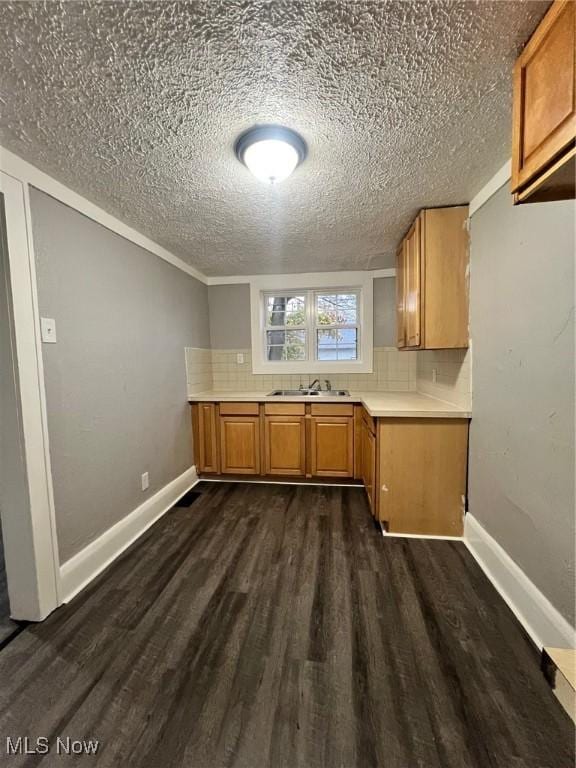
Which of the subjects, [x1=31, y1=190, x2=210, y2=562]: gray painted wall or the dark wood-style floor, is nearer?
the dark wood-style floor

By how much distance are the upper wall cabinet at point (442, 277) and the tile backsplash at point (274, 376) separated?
1247mm

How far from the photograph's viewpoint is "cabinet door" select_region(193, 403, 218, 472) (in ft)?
10.0

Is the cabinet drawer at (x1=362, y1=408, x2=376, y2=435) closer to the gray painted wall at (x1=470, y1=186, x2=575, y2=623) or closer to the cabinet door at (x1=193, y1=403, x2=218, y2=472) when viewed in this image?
the gray painted wall at (x1=470, y1=186, x2=575, y2=623)

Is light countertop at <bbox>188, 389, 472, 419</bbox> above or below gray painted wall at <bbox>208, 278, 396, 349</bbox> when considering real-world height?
below

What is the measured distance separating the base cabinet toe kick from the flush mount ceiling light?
161 centimetres

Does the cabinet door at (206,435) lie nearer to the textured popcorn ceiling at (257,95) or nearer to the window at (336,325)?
the window at (336,325)

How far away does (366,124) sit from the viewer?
49.8 inches

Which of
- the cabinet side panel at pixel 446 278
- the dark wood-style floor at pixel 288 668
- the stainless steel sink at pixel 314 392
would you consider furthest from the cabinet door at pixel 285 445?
the cabinet side panel at pixel 446 278

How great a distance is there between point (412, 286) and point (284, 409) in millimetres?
1517

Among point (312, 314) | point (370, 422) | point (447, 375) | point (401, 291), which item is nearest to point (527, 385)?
point (447, 375)

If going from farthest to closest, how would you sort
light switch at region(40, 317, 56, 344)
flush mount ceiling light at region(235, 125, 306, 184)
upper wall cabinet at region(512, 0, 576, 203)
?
1. light switch at region(40, 317, 56, 344)
2. flush mount ceiling light at region(235, 125, 306, 184)
3. upper wall cabinet at region(512, 0, 576, 203)

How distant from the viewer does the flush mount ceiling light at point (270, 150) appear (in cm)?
130

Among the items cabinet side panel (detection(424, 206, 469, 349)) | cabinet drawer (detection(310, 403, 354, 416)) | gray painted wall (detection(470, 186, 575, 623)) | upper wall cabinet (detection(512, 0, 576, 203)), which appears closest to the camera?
upper wall cabinet (detection(512, 0, 576, 203))

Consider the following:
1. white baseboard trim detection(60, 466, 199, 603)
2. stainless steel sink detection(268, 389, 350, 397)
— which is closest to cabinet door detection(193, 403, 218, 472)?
white baseboard trim detection(60, 466, 199, 603)
